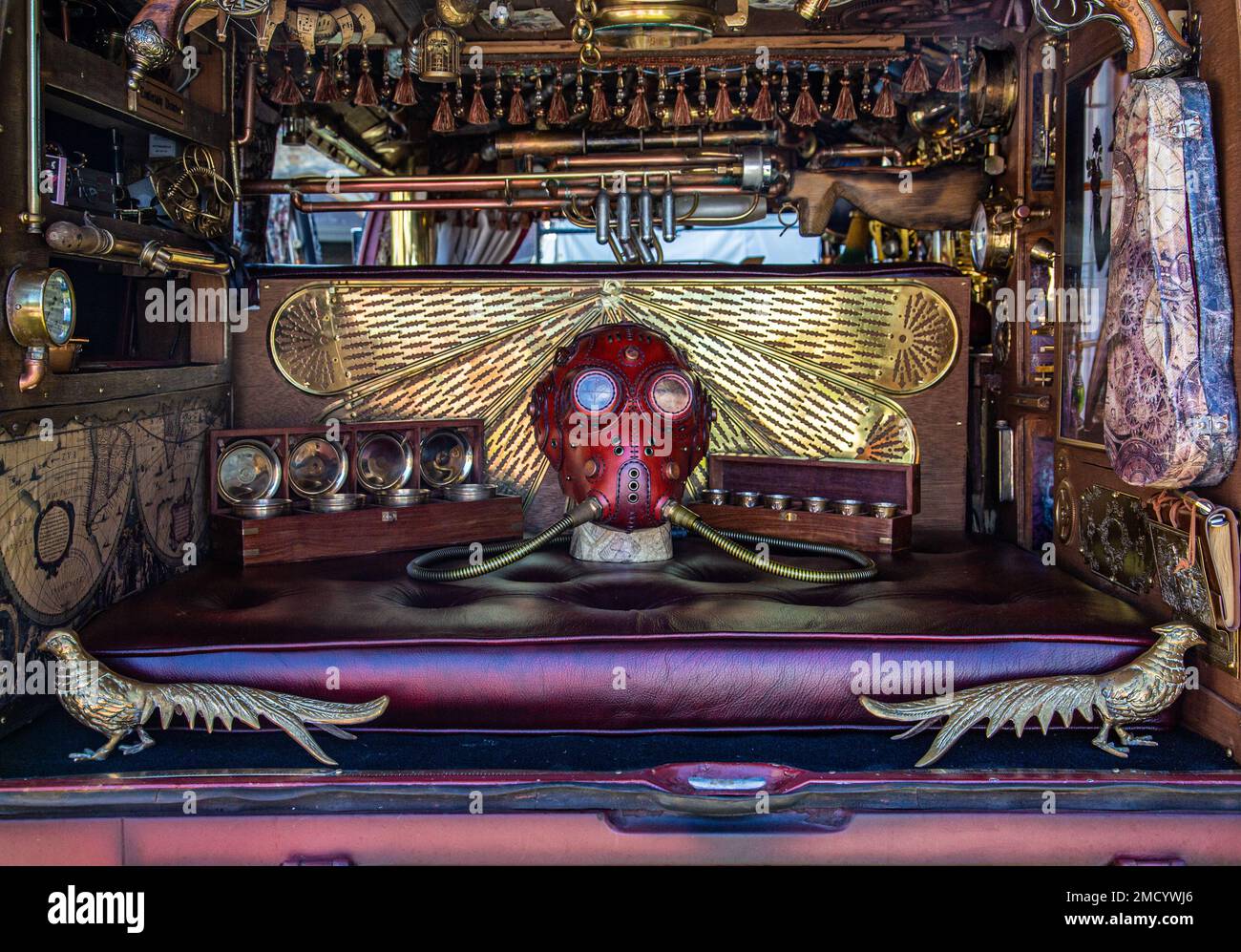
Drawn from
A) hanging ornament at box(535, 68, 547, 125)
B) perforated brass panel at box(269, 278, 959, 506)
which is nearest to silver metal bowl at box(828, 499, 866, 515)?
perforated brass panel at box(269, 278, 959, 506)

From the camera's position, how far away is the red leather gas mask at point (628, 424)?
119 inches

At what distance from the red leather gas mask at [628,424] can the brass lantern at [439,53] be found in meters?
1.39

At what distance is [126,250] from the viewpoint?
2.91 m

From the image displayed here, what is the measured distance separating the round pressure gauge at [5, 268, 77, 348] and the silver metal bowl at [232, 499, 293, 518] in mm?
822

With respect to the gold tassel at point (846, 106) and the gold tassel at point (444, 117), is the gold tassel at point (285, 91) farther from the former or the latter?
the gold tassel at point (846, 106)

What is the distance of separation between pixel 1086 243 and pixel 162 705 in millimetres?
2510

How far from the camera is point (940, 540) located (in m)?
3.52

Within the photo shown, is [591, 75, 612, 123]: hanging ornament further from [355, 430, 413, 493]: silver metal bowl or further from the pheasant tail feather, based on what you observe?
the pheasant tail feather

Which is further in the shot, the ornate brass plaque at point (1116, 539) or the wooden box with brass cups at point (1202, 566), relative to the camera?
the ornate brass plaque at point (1116, 539)

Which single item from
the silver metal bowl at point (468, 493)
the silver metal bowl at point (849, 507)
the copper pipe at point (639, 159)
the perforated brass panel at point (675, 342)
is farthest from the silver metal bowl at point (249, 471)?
the copper pipe at point (639, 159)

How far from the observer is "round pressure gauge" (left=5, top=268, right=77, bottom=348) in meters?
2.39

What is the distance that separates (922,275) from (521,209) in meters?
1.49

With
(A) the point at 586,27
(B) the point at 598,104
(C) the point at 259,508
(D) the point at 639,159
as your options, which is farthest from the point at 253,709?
(D) the point at 639,159

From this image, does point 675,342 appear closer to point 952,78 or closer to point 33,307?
point 952,78
